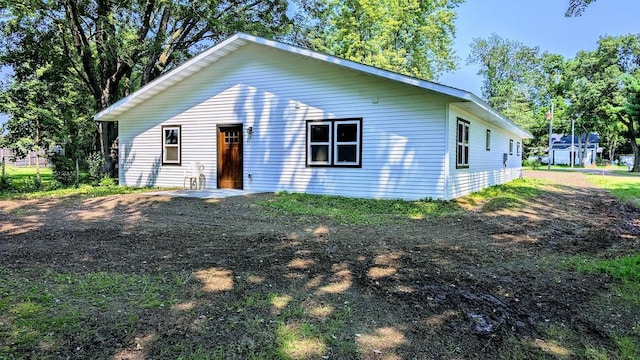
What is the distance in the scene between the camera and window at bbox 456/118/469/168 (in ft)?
36.0

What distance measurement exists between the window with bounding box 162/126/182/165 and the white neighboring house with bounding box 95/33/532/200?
0.03 m

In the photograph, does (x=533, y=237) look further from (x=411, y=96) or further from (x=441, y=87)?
(x=411, y=96)

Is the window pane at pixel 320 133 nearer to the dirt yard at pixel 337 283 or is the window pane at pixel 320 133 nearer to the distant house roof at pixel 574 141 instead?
the dirt yard at pixel 337 283

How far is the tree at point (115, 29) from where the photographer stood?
1369 cm

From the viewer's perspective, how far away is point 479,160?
13719 millimetres

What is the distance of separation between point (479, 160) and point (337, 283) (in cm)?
1123

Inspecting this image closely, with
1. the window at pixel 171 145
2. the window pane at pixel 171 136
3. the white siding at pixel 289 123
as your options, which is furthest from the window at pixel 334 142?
the window pane at pixel 171 136

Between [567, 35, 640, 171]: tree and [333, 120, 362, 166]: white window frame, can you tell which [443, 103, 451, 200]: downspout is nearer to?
[333, 120, 362, 166]: white window frame

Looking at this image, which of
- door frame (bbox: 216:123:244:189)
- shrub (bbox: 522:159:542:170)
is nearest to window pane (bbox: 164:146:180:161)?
door frame (bbox: 216:123:244:189)

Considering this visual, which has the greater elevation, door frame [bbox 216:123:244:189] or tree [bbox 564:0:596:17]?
tree [bbox 564:0:596:17]

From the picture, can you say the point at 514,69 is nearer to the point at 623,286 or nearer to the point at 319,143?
the point at 319,143

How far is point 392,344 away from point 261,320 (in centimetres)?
101

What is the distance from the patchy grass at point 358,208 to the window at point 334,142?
42.6 inches

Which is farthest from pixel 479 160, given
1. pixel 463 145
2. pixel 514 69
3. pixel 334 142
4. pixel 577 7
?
pixel 514 69
